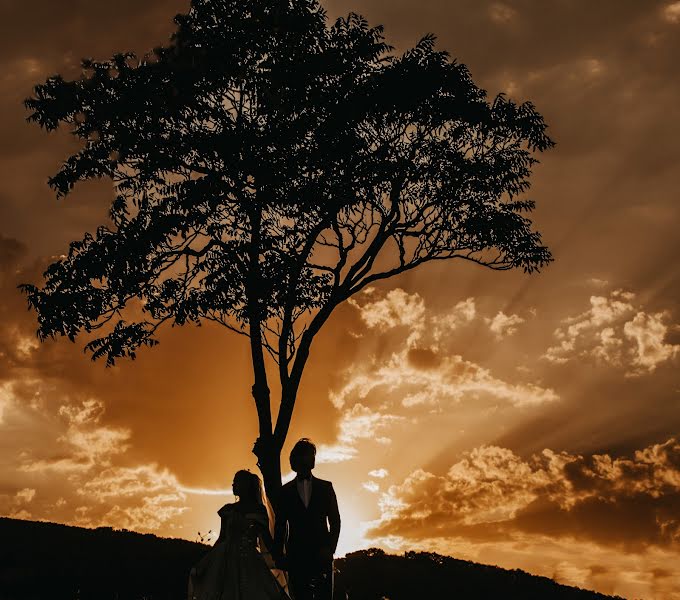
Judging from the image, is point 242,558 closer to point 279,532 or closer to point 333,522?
point 279,532

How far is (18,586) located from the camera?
1800cm

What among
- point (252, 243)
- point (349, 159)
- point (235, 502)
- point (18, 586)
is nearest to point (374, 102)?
point (349, 159)

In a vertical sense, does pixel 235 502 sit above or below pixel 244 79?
below

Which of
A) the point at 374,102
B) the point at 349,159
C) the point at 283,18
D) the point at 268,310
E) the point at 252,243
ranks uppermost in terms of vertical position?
the point at 283,18

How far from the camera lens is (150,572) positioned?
20.0 metres

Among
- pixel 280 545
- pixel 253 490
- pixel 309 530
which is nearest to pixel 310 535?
pixel 309 530

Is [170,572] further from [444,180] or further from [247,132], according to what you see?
[444,180]

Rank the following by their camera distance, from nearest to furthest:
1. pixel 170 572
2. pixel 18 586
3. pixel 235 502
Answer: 1. pixel 235 502
2. pixel 18 586
3. pixel 170 572

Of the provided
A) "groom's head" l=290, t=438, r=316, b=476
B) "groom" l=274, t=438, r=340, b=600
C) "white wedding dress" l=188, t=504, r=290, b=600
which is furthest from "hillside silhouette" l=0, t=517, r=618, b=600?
"groom's head" l=290, t=438, r=316, b=476

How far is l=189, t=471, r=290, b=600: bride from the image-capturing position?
10531 millimetres

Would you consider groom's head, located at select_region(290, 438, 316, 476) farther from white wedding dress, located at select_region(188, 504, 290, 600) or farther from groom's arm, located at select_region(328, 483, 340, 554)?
white wedding dress, located at select_region(188, 504, 290, 600)

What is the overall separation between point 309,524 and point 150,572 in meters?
11.5

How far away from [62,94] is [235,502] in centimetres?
1637

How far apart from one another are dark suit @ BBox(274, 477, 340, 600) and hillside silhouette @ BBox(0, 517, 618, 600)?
6981mm
